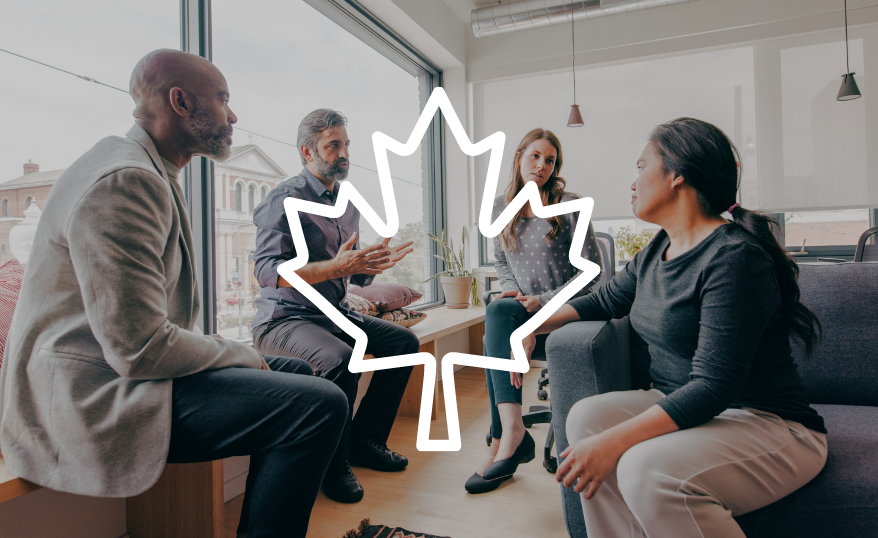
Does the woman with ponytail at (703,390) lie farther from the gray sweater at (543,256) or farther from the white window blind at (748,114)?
the white window blind at (748,114)

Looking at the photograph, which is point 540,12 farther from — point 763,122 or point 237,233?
point 237,233

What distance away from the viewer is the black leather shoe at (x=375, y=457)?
214cm

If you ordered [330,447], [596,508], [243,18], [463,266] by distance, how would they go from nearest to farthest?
[596,508] → [330,447] → [243,18] → [463,266]

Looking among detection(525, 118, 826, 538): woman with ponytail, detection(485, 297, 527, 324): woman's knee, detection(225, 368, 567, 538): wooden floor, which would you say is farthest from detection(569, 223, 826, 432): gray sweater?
detection(225, 368, 567, 538): wooden floor

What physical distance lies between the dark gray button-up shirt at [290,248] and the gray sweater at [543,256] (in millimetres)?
770

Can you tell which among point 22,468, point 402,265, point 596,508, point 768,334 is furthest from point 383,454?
point 402,265

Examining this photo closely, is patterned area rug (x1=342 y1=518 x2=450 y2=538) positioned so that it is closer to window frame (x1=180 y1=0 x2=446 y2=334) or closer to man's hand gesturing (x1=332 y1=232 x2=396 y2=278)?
man's hand gesturing (x1=332 y1=232 x2=396 y2=278)

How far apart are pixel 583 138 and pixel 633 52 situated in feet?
2.41

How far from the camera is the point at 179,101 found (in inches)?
52.6

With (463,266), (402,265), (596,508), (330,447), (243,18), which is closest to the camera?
(596,508)

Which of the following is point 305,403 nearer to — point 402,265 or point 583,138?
point 402,265

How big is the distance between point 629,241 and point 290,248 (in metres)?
2.65

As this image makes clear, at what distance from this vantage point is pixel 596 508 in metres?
1.17

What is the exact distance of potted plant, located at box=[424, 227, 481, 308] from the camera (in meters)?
3.95
